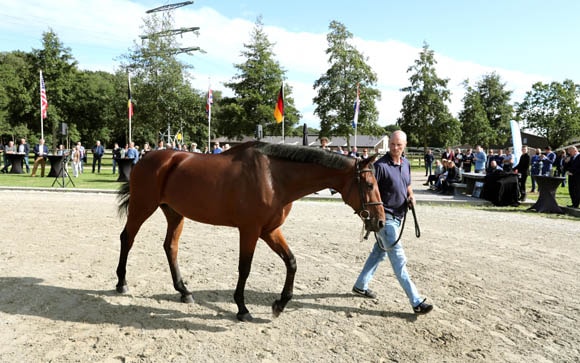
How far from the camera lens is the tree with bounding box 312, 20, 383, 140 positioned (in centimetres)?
4044

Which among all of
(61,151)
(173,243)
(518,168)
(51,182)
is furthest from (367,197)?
(61,151)

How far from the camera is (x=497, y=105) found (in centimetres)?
5681

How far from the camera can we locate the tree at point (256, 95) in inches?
1553

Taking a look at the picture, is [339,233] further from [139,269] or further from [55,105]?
[55,105]

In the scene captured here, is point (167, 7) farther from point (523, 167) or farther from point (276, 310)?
point (276, 310)

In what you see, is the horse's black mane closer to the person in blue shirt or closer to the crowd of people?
the person in blue shirt

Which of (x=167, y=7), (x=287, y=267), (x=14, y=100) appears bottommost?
(x=287, y=267)

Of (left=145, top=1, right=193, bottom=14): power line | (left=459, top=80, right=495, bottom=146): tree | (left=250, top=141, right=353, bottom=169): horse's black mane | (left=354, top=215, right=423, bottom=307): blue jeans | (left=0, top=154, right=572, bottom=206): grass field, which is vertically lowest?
(left=0, top=154, right=572, bottom=206): grass field

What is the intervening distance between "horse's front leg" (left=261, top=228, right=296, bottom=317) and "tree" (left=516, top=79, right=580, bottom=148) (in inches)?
2255

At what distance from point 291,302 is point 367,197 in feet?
5.12

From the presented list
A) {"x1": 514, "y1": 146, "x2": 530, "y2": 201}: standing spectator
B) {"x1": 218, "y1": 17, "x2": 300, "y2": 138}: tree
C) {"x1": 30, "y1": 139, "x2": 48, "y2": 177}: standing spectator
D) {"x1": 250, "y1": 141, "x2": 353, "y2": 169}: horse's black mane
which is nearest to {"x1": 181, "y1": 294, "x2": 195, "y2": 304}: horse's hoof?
{"x1": 250, "y1": 141, "x2": 353, "y2": 169}: horse's black mane

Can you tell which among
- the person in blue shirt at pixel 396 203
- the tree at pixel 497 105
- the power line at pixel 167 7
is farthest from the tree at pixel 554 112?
the person in blue shirt at pixel 396 203

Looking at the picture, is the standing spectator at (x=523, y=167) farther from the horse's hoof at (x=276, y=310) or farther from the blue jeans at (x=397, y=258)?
the horse's hoof at (x=276, y=310)

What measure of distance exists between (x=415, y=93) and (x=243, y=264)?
146ft
